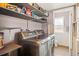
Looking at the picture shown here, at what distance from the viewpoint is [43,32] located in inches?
80.6

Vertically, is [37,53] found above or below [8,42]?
below

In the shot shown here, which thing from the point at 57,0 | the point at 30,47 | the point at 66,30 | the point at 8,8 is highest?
the point at 57,0

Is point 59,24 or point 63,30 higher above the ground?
point 59,24

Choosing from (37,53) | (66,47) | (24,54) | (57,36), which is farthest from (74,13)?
(24,54)

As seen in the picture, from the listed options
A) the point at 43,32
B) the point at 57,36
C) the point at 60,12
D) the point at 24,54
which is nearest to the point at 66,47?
the point at 57,36

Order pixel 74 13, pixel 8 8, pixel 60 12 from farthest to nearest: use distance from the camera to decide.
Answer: pixel 74 13
pixel 60 12
pixel 8 8

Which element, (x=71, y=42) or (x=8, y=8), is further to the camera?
(x=71, y=42)

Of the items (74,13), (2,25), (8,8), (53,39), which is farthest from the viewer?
(53,39)

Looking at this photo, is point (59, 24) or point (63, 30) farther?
point (63, 30)

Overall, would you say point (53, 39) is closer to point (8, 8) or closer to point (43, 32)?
point (43, 32)

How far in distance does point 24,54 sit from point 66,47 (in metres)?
0.91

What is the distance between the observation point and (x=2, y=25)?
3.95 feet

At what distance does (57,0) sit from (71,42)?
985 mm

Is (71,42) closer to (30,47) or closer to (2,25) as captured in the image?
(30,47)
